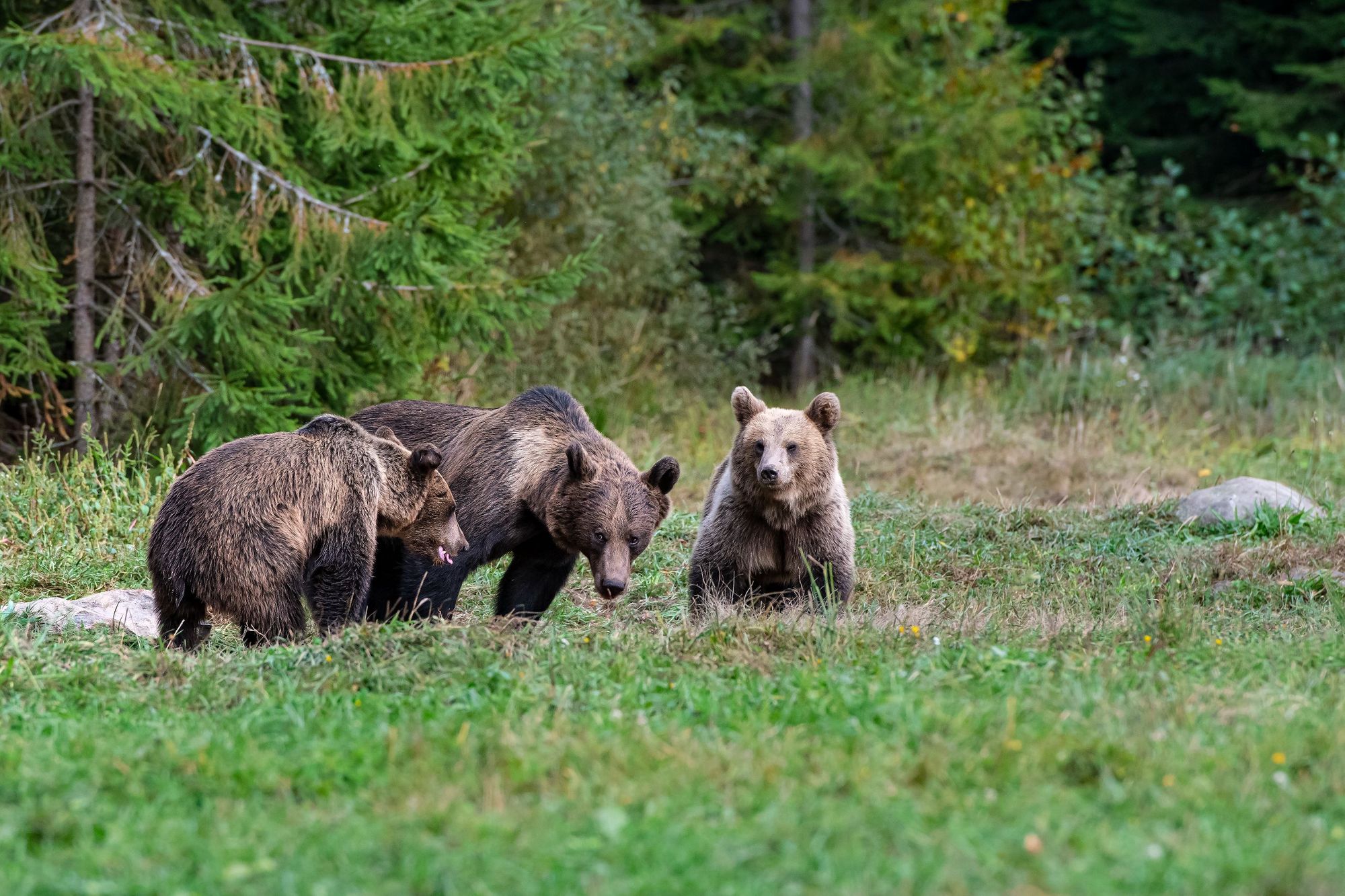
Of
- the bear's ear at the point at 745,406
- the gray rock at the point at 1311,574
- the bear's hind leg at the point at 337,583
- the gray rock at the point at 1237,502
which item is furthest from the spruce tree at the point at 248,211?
the gray rock at the point at 1311,574

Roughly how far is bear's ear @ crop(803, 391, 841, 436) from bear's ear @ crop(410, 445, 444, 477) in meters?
1.76

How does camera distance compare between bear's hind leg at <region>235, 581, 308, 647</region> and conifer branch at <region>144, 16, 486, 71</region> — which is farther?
conifer branch at <region>144, 16, 486, 71</region>

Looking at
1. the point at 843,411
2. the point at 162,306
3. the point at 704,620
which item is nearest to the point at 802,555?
the point at 704,620

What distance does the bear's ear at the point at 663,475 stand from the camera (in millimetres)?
6445

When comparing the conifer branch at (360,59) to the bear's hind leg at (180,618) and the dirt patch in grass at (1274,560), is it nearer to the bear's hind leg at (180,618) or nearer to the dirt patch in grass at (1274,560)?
the bear's hind leg at (180,618)

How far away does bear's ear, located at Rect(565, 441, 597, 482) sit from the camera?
20.6 feet

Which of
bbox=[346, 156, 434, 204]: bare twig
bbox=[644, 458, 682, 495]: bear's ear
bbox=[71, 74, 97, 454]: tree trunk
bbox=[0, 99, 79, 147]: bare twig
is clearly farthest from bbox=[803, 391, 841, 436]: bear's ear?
bbox=[0, 99, 79, 147]: bare twig

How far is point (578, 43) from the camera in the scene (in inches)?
581

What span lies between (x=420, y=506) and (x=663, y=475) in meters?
1.11

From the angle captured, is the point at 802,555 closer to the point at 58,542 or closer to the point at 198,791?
the point at 198,791

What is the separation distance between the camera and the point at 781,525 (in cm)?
655

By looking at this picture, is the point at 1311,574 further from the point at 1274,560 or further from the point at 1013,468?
the point at 1013,468

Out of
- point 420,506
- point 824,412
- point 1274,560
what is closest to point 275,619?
point 420,506

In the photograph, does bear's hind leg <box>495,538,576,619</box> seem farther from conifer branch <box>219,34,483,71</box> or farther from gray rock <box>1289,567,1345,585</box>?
conifer branch <box>219,34,483,71</box>
